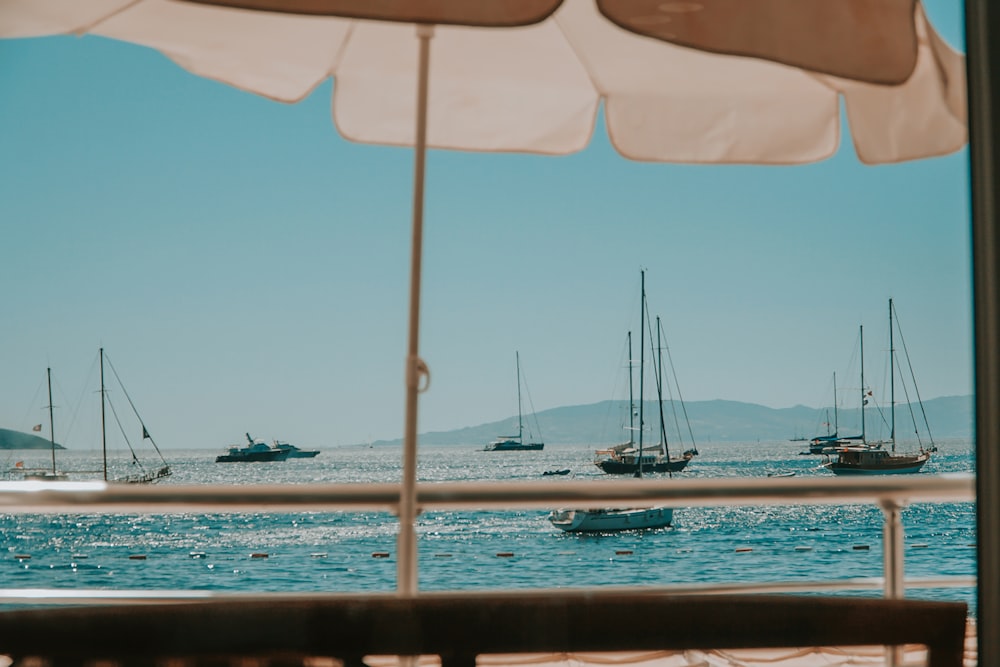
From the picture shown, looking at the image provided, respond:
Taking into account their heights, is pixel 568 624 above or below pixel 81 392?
above

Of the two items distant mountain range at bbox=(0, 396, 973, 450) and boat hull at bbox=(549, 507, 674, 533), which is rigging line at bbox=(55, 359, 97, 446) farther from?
boat hull at bbox=(549, 507, 674, 533)

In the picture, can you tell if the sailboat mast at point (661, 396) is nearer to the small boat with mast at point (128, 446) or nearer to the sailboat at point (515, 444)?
the sailboat at point (515, 444)

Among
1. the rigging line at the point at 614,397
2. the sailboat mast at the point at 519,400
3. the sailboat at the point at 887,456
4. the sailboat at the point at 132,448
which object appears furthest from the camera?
the sailboat mast at the point at 519,400

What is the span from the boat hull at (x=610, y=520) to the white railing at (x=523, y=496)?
32.8 meters

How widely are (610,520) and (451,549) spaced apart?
248 inches

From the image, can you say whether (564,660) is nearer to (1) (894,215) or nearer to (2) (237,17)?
(2) (237,17)

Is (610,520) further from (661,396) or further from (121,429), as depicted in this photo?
(121,429)

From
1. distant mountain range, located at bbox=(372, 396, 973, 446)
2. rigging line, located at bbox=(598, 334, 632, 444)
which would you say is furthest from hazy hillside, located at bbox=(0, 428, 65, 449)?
rigging line, located at bbox=(598, 334, 632, 444)

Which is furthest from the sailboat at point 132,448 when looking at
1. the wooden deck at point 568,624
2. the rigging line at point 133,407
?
the wooden deck at point 568,624

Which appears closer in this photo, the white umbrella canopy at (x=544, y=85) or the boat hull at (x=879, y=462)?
the white umbrella canopy at (x=544, y=85)

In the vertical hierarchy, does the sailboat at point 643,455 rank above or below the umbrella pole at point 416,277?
below

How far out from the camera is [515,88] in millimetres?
2336

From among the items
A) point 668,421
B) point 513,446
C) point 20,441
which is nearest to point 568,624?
point 20,441

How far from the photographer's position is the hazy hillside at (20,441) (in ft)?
104
